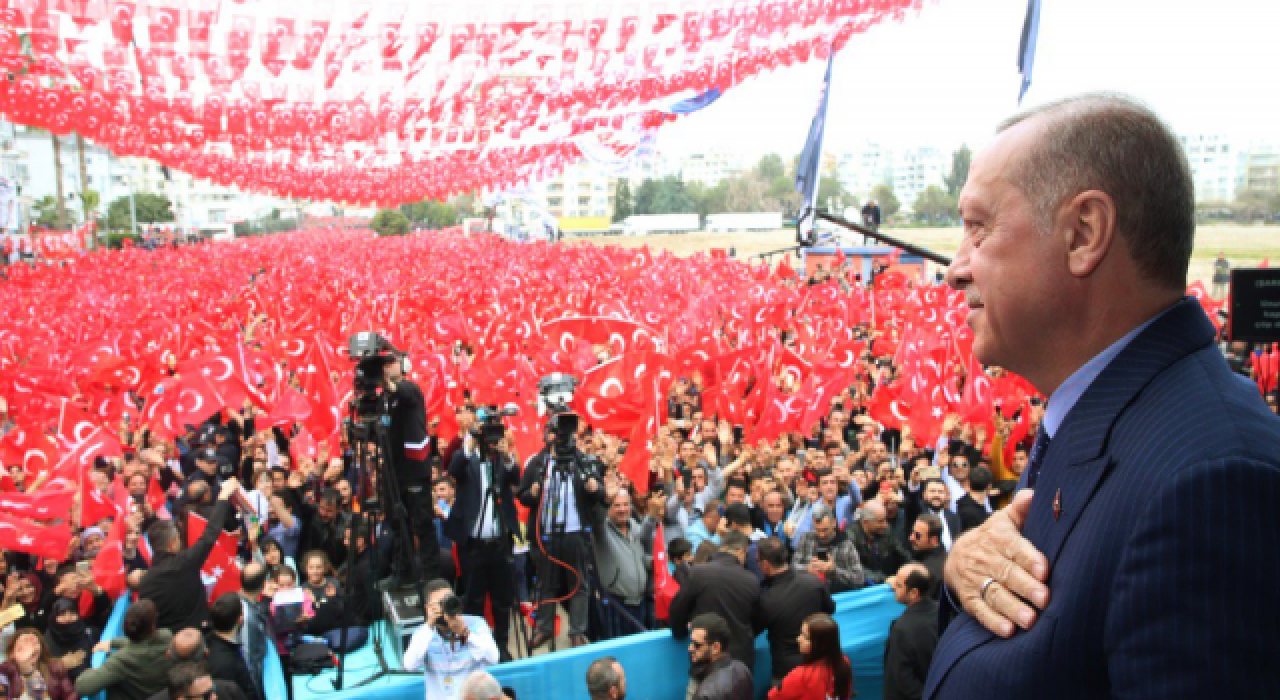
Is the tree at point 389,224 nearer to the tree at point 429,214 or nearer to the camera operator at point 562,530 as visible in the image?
the tree at point 429,214

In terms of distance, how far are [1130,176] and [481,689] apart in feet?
13.2

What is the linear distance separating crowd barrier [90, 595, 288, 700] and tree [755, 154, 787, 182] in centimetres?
12075

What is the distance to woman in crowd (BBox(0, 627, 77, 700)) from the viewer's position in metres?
5.63

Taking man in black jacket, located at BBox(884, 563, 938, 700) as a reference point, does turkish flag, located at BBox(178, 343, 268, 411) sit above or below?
above

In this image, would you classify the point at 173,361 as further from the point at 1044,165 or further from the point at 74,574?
the point at 1044,165

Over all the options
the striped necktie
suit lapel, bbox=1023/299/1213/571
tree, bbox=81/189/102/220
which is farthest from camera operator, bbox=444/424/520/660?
tree, bbox=81/189/102/220

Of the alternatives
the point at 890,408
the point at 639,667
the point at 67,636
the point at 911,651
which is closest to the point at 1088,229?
the point at 911,651

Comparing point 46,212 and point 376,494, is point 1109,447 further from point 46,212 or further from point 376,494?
point 46,212

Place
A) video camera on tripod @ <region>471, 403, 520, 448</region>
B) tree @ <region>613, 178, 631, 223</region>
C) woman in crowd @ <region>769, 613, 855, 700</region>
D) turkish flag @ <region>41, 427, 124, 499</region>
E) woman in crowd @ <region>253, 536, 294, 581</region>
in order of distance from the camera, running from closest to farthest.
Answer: woman in crowd @ <region>769, 613, 855, 700</region> < video camera on tripod @ <region>471, 403, 520, 448</region> < woman in crowd @ <region>253, 536, 294, 581</region> < turkish flag @ <region>41, 427, 124, 499</region> < tree @ <region>613, 178, 631, 223</region>

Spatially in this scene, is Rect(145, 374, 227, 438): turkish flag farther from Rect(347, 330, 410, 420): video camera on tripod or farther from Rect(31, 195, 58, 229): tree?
Rect(31, 195, 58, 229): tree

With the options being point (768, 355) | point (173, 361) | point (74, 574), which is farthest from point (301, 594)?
point (173, 361)

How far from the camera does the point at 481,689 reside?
4500mm

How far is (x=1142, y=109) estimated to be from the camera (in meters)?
1.19

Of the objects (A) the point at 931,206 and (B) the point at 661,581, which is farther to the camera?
(A) the point at 931,206
